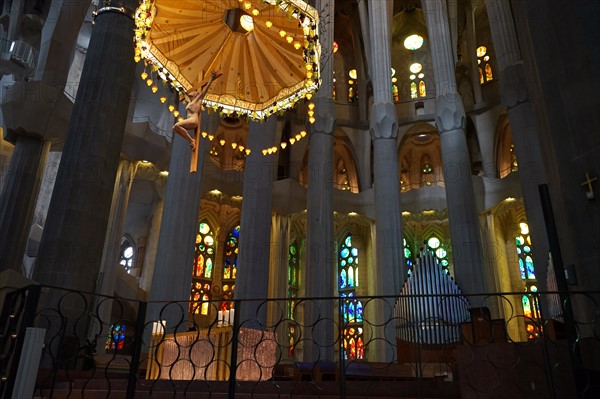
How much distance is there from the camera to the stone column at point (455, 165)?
1323cm

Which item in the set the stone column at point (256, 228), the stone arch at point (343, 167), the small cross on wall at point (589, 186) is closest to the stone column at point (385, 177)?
the stone column at point (256, 228)

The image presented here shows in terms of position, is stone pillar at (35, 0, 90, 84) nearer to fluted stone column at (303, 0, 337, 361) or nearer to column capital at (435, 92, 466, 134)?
fluted stone column at (303, 0, 337, 361)

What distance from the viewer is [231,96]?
24.8 feet

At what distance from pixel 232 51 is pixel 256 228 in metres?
6.01

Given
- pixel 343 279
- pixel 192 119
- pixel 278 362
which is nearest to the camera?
pixel 278 362

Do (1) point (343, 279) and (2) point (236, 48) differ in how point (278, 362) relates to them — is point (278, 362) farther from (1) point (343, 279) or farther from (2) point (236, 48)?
(1) point (343, 279)

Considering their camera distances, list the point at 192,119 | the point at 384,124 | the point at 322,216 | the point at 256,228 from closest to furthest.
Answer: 1. the point at 192,119
2. the point at 256,228
3. the point at 322,216
4. the point at 384,124

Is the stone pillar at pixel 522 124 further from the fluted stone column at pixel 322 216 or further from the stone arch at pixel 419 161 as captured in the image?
the stone arch at pixel 419 161

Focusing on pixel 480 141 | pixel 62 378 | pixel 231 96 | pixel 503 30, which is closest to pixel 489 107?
pixel 480 141

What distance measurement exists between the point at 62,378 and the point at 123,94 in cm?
457

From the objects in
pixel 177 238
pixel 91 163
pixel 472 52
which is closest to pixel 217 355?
pixel 91 163

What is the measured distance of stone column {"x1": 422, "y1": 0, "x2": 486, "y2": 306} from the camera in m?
13.2

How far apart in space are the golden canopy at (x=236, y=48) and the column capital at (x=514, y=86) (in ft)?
27.1

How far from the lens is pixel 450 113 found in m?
15.4
